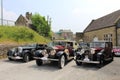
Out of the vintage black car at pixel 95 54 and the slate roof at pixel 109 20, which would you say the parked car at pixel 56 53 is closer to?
the vintage black car at pixel 95 54

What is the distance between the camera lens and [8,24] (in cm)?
3266

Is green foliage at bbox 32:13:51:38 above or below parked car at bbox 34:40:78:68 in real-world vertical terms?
above

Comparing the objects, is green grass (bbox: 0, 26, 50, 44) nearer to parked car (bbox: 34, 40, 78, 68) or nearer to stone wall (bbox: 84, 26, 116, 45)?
parked car (bbox: 34, 40, 78, 68)

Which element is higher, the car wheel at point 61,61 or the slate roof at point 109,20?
the slate roof at point 109,20

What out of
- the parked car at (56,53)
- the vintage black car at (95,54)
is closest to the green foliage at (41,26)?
the parked car at (56,53)

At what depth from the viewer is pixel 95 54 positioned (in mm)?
13000

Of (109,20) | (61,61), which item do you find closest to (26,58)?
(61,61)

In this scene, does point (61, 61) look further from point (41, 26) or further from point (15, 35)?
point (41, 26)

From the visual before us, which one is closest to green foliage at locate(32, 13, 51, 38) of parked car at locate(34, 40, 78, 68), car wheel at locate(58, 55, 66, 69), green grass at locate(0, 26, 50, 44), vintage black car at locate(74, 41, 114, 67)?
green grass at locate(0, 26, 50, 44)

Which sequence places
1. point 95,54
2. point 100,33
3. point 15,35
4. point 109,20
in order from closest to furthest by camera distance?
1. point 95,54
2. point 15,35
3. point 109,20
4. point 100,33

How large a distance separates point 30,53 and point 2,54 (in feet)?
11.0

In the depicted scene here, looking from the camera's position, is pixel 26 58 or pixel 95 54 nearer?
pixel 95 54

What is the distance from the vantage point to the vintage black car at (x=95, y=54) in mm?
12744

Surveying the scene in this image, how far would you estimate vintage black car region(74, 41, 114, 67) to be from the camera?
41.8 ft
